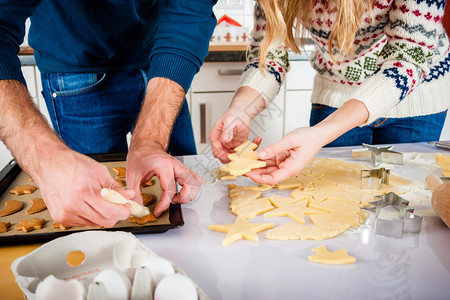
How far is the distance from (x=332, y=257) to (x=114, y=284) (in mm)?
379

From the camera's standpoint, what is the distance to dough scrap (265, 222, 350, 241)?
727 mm

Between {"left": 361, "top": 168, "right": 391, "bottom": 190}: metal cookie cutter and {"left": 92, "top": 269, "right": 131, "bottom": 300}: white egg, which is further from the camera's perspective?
{"left": 361, "top": 168, "right": 391, "bottom": 190}: metal cookie cutter

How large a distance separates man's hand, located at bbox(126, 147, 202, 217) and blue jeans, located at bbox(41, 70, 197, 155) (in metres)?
0.47

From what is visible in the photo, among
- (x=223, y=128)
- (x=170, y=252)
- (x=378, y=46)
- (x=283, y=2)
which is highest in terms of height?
(x=283, y=2)

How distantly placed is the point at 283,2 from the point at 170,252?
2.64 ft

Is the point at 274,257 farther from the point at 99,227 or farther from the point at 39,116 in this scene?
the point at 39,116

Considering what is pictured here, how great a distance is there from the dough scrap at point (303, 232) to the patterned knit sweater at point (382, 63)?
14.4 inches

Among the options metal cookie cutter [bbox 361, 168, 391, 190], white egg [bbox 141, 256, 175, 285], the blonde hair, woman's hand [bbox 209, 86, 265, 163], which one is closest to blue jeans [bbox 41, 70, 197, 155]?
woman's hand [bbox 209, 86, 265, 163]

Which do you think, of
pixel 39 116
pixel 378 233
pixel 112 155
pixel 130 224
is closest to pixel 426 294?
pixel 378 233

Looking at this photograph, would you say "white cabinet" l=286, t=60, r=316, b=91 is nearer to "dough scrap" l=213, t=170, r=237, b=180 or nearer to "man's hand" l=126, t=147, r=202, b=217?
"dough scrap" l=213, t=170, r=237, b=180

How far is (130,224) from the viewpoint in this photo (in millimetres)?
779

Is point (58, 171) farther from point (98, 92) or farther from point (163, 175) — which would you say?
point (98, 92)

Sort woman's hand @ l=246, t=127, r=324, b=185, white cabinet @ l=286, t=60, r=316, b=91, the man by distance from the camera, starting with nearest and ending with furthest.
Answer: the man → woman's hand @ l=246, t=127, r=324, b=185 → white cabinet @ l=286, t=60, r=316, b=91

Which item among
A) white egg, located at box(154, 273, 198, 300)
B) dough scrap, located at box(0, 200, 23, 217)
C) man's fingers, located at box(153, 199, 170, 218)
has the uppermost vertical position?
white egg, located at box(154, 273, 198, 300)
